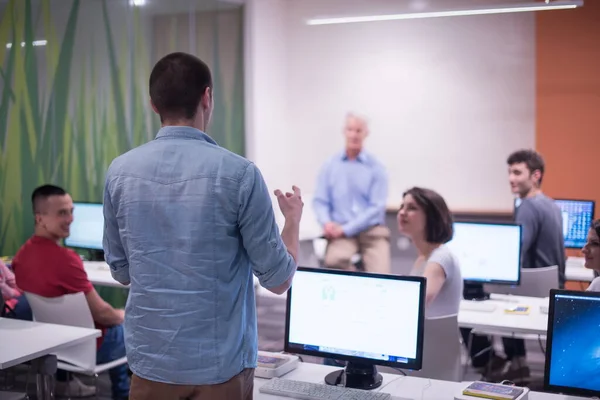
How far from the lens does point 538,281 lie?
4.64 m

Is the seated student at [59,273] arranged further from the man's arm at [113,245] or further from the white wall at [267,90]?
the white wall at [267,90]

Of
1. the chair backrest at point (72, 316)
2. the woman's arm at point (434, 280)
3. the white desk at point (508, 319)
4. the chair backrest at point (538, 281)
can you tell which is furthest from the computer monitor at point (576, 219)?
the chair backrest at point (72, 316)

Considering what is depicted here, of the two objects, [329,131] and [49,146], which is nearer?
[49,146]

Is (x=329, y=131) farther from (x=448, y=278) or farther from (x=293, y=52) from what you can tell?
(x=448, y=278)

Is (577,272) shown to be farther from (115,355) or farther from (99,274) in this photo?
(99,274)

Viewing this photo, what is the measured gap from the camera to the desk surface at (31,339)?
3.07 meters

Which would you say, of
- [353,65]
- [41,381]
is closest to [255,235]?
[41,381]

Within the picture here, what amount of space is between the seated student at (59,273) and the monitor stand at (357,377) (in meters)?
1.80

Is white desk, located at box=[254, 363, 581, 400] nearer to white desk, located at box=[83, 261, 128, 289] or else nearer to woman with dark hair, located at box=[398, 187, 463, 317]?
woman with dark hair, located at box=[398, 187, 463, 317]

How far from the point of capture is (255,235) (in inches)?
74.9

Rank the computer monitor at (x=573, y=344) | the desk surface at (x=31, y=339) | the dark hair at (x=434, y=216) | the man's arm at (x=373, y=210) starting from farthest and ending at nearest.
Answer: the man's arm at (x=373, y=210), the dark hair at (x=434, y=216), the desk surface at (x=31, y=339), the computer monitor at (x=573, y=344)

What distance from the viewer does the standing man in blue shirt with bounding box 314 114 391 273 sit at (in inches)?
265

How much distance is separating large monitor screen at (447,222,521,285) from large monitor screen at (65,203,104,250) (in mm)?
2753

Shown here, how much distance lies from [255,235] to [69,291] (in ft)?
8.17
